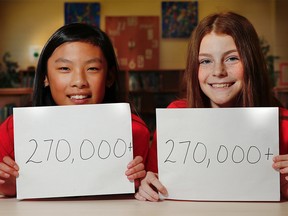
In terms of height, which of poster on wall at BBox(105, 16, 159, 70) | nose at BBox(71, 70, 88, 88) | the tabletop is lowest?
the tabletop

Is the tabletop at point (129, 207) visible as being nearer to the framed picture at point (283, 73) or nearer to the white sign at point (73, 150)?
the white sign at point (73, 150)

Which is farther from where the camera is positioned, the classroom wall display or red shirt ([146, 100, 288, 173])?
the classroom wall display

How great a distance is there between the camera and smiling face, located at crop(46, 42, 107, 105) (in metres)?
1.18

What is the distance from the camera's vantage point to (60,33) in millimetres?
1221

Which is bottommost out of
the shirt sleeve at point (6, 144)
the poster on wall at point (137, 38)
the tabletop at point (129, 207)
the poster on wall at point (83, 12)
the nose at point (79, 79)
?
the tabletop at point (129, 207)

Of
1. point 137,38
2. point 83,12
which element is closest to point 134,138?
point 137,38

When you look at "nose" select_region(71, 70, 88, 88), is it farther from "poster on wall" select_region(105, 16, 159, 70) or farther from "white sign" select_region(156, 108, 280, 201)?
"poster on wall" select_region(105, 16, 159, 70)

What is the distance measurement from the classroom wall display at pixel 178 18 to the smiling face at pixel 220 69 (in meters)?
5.99

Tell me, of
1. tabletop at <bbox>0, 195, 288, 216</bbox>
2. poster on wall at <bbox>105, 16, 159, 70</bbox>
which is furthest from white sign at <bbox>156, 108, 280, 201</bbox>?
poster on wall at <bbox>105, 16, 159, 70</bbox>

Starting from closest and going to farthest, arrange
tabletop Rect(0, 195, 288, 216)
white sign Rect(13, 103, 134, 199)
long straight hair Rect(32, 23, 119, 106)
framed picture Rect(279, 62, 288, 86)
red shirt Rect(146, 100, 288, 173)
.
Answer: tabletop Rect(0, 195, 288, 216) → white sign Rect(13, 103, 134, 199) → red shirt Rect(146, 100, 288, 173) → long straight hair Rect(32, 23, 119, 106) → framed picture Rect(279, 62, 288, 86)

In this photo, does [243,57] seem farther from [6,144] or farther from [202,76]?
[6,144]

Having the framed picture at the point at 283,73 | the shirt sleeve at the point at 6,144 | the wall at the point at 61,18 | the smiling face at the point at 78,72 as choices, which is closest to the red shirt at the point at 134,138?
the shirt sleeve at the point at 6,144

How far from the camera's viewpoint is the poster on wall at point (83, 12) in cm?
703

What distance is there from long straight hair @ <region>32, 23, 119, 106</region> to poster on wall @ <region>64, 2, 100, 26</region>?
584 cm
